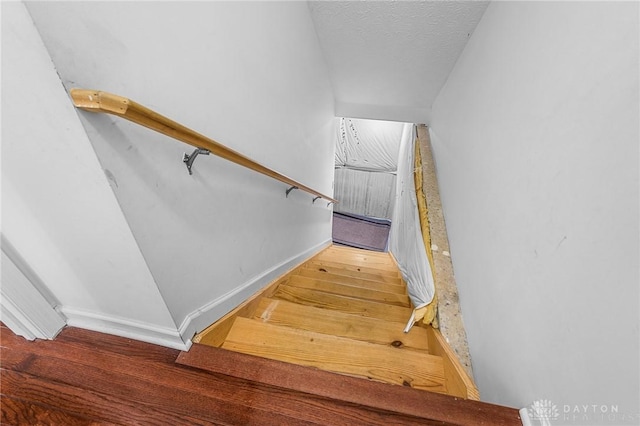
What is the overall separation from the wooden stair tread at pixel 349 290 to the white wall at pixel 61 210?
111 cm

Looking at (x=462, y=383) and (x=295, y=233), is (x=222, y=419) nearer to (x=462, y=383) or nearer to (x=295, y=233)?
(x=462, y=383)

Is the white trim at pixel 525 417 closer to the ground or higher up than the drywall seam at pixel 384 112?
closer to the ground

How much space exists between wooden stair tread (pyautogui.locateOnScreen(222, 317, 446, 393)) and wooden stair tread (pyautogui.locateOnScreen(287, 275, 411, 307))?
72 centimetres

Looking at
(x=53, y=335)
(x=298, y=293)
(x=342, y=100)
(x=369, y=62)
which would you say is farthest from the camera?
(x=342, y=100)

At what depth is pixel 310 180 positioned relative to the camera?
2352 millimetres

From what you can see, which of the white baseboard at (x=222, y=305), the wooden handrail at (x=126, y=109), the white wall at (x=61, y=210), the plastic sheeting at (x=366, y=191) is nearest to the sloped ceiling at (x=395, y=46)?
the wooden handrail at (x=126, y=109)

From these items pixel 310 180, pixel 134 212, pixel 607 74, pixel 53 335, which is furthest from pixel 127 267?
pixel 310 180

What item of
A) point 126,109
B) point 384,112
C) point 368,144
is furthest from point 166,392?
point 368,144

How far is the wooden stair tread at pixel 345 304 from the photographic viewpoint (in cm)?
148

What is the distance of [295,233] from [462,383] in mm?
1421

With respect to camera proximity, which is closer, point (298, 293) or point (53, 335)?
point (53, 335)

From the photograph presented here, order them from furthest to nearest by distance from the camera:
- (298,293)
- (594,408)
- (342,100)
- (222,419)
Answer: (342,100) < (298,293) < (222,419) < (594,408)

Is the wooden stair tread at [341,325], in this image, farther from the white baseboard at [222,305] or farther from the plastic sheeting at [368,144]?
the plastic sheeting at [368,144]

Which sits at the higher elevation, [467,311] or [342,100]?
[342,100]
